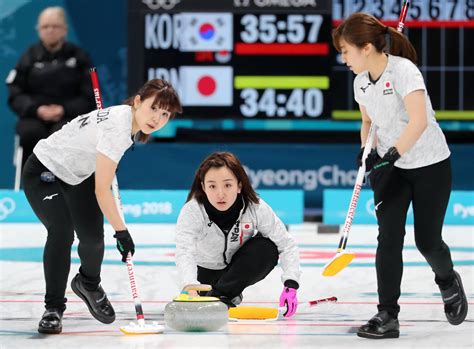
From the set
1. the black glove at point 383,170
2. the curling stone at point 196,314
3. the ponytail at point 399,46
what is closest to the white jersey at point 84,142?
the curling stone at point 196,314

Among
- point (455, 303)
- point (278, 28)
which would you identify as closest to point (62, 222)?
point (455, 303)

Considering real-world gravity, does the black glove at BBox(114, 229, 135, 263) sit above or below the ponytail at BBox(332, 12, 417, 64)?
below

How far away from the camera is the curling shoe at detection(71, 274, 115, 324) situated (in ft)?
14.3

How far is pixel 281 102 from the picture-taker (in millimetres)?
9375

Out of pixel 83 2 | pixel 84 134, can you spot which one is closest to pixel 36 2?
pixel 83 2

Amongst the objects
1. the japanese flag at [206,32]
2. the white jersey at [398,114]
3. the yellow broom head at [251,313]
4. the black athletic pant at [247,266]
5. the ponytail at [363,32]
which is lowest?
the yellow broom head at [251,313]

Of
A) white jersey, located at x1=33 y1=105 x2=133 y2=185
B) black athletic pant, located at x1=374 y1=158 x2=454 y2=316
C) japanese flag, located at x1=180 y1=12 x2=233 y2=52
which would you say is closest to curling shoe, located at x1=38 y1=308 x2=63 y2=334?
white jersey, located at x1=33 y1=105 x2=133 y2=185

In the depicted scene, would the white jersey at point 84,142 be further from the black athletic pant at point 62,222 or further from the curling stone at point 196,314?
the curling stone at point 196,314

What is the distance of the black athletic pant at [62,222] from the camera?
14.1 feet

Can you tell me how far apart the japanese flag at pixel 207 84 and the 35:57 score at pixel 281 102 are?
0.15 meters

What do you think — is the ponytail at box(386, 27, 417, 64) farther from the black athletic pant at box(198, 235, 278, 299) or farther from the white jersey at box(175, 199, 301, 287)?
the black athletic pant at box(198, 235, 278, 299)

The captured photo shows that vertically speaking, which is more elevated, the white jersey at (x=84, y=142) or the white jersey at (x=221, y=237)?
the white jersey at (x=84, y=142)

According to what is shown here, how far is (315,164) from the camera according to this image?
9625 millimetres

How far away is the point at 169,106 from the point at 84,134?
1.19 ft
